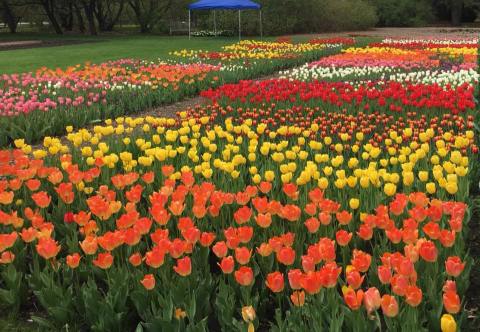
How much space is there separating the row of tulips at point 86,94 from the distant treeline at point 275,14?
79.6 ft

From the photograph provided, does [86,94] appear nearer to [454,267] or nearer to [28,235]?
[28,235]

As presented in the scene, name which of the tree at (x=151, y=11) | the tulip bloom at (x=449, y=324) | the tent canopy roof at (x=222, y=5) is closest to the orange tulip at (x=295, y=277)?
the tulip bloom at (x=449, y=324)

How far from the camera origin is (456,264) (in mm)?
2443

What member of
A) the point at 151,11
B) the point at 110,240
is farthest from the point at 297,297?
the point at 151,11

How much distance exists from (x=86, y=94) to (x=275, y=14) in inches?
1184

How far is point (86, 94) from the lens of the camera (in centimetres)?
1038

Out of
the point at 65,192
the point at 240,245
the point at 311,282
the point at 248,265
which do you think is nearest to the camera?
the point at 311,282

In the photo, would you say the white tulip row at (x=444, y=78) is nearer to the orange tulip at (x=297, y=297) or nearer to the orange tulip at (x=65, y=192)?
the orange tulip at (x=65, y=192)

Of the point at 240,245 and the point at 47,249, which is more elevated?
the point at 47,249

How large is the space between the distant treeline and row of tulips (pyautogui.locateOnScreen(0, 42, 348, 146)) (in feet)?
79.6

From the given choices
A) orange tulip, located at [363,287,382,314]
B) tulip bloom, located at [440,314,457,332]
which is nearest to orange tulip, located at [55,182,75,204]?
orange tulip, located at [363,287,382,314]

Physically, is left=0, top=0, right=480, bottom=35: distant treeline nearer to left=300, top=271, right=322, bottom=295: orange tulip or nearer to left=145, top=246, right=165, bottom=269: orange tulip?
left=145, top=246, right=165, bottom=269: orange tulip

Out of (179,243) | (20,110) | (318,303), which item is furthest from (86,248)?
(20,110)

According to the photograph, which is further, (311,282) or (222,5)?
(222,5)
